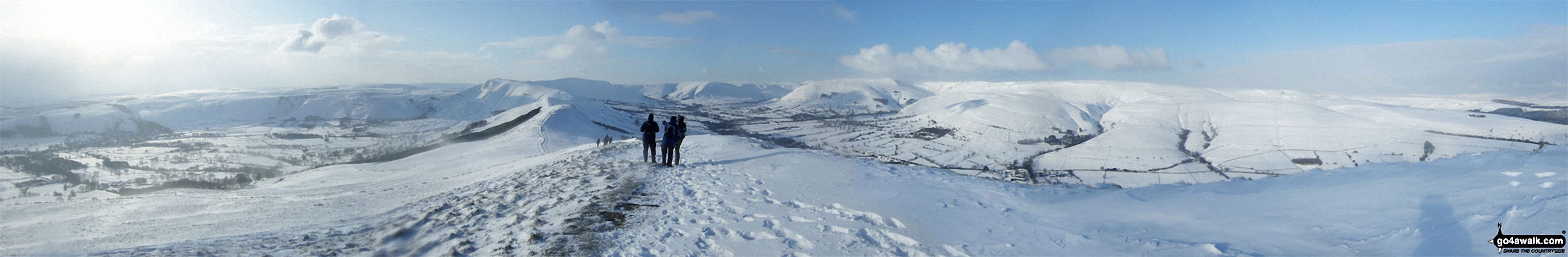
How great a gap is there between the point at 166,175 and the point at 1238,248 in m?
32.6

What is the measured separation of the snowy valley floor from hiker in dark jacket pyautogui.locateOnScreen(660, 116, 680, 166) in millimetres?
2662

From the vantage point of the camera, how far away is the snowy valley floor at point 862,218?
5230 mm

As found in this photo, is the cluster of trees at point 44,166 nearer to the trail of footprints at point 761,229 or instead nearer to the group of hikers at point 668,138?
the group of hikers at point 668,138

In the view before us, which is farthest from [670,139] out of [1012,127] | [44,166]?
[1012,127]

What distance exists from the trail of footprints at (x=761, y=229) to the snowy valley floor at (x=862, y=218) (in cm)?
3

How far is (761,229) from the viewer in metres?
6.48

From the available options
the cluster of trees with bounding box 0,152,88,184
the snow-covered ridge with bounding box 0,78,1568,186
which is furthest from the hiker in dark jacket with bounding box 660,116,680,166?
the cluster of trees with bounding box 0,152,88,184

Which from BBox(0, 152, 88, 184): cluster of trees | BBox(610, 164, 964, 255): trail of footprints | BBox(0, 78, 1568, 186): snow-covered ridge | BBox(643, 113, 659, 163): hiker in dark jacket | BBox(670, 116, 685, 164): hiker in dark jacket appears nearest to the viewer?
BBox(610, 164, 964, 255): trail of footprints

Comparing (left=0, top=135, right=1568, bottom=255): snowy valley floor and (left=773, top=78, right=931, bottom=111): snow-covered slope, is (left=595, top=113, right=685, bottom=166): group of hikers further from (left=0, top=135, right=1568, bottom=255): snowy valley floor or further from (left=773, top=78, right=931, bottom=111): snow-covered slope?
(left=773, top=78, right=931, bottom=111): snow-covered slope

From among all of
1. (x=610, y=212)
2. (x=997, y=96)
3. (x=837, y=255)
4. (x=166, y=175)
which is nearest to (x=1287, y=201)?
(x=837, y=255)

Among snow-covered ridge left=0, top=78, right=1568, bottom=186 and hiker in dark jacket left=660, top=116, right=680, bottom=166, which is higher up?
hiker in dark jacket left=660, top=116, right=680, bottom=166

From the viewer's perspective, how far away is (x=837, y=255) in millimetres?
5348

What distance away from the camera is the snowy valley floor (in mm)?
5230

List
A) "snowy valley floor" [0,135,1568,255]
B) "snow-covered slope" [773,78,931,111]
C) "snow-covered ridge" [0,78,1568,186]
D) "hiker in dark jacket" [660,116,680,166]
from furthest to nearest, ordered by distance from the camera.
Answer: "snow-covered slope" [773,78,931,111], "snow-covered ridge" [0,78,1568,186], "hiker in dark jacket" [660,116,680,166], "snowy valley floor" [0,135,1568,255]
